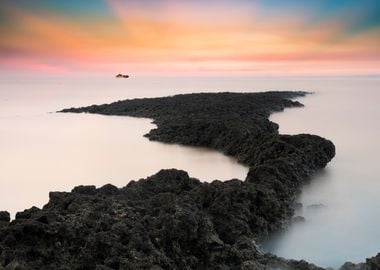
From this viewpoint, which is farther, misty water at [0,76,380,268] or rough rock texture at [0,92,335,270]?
misty water at [0,76,380,268]

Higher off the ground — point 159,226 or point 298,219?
point 159,226

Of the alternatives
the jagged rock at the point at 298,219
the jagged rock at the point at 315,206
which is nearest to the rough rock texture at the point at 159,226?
the jagged rock at the point at 298,219

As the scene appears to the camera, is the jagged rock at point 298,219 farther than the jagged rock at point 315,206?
No

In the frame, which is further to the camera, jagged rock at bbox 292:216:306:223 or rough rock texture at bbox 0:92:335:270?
jagged rock at bbox 292:216:306:223

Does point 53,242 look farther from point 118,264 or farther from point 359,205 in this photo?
point 359,205

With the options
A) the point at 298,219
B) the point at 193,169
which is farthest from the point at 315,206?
the point at 193,169

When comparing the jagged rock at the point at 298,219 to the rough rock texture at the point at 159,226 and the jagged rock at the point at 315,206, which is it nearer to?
the rough rock texture at the point at 159,226

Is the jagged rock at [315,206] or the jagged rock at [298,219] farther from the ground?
the jagged rock at [315,206]

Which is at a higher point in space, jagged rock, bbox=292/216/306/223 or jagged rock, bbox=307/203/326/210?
jagged rock, bbox=307/203/326/210

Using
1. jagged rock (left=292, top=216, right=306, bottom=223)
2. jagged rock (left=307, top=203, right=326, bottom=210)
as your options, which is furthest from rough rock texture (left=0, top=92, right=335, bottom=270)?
jagged rock (left=307, top=203, right=326, bottom=210)

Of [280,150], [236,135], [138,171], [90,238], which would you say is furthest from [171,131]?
[90,238]

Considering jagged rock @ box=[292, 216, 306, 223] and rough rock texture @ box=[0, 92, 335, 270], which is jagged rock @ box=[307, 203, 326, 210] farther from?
jagged rock @ box=[292, 216, 306, 223]

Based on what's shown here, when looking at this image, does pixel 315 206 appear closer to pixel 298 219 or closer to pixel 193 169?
pixel 298 219
